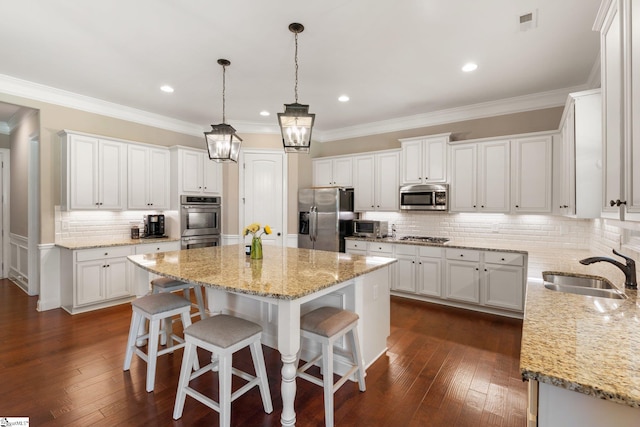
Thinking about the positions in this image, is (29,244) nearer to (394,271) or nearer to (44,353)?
(44,353)

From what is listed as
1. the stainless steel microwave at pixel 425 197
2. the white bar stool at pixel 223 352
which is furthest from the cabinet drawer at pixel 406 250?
the white bar stool at pixel 223 352

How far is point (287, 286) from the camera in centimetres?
188

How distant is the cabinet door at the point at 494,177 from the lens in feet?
13.5

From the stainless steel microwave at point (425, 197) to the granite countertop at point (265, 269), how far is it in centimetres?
222

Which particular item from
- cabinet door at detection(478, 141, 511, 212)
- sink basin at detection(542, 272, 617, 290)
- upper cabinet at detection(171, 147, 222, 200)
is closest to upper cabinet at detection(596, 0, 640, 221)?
sink basin at detection(542, 272, 617, 290)

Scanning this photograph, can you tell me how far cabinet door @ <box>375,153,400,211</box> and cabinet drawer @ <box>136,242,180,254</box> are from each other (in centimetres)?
338

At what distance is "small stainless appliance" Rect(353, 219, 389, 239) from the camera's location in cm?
495

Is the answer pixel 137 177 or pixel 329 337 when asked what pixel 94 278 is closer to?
pixel 137 177

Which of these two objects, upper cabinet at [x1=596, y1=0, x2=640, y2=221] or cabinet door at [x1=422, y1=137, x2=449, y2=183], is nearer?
upper cabinet at [x1=596, y1=0, x2=640, y2=221]

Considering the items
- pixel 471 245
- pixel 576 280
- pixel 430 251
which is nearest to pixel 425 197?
pixel 430 251

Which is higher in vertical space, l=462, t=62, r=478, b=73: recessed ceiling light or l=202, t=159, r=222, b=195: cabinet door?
l=462, t=62, r=478, b=73: recessed ceiling light

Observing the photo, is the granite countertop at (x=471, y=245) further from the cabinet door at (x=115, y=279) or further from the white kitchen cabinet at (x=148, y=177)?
the cabinet door at (x=115, y=279)

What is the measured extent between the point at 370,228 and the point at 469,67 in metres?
2.64

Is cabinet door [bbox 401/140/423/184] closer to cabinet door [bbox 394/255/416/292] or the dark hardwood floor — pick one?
cabinet door [bbox 394/255/416/292]
